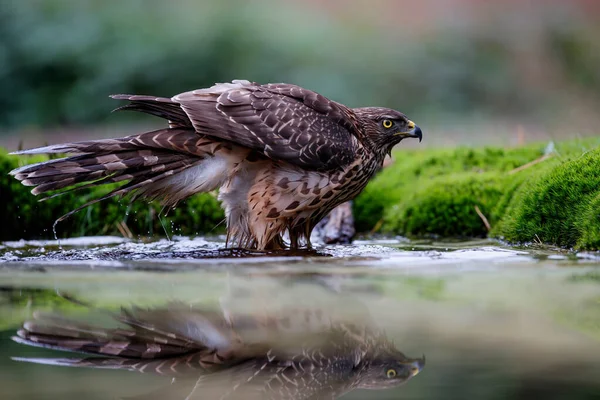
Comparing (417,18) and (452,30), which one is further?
(417,18)

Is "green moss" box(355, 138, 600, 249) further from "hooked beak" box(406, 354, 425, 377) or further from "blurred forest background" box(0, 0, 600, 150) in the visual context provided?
"blurred forest background" box(0, 0, 600, 150)

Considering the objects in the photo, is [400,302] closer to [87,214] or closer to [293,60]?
[87,214]

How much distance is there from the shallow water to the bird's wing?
2.85ft

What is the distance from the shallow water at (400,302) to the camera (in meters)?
2.83

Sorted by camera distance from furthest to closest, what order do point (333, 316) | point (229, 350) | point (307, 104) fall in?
point (307, 104) < point (333, 316) < point (229, 350)

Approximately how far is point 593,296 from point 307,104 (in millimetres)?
3173

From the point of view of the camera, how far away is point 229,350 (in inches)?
126

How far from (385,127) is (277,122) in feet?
4.18

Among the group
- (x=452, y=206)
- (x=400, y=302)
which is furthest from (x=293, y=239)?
(x=400, y=302)

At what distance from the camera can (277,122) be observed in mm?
6191

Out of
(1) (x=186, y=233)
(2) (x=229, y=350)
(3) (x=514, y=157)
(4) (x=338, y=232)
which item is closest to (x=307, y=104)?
(4) (x=338, y=232)

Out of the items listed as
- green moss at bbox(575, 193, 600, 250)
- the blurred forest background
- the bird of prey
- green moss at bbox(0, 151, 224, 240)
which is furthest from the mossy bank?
the blurred forest background

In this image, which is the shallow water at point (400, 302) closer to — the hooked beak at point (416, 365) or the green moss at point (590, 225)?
the hooked beak at point (416, 365)

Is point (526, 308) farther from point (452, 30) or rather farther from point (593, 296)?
point (452, 30)
